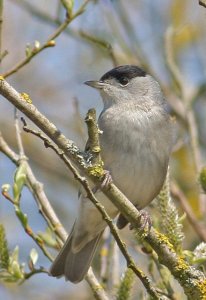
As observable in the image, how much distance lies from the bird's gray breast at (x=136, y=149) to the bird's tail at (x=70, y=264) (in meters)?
0.57

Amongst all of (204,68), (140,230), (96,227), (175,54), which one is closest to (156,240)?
(140,230)

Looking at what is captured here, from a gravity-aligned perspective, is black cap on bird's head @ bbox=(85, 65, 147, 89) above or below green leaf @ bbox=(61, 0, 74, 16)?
below

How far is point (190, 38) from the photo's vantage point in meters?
7.27

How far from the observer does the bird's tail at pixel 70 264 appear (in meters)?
4.68

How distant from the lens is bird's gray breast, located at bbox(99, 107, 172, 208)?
504cm

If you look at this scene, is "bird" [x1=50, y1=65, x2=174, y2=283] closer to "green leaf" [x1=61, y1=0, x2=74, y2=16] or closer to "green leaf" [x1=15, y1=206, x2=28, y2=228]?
"green leaf" [x1=15, y1=206, x2=28, y2=228]

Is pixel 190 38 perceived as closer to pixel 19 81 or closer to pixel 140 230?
pixel 19 81

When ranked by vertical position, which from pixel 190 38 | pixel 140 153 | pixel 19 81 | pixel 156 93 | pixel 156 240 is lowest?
pixel 156 240

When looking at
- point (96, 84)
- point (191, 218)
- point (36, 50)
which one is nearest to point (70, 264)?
point (191, 218)

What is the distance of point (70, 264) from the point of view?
4887 millimetres

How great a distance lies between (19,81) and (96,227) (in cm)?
293

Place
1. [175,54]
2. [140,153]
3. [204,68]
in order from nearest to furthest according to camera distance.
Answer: [140,153] → [204,68] → [175,54]

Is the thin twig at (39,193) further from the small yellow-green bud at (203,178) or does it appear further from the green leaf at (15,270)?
the small yellow-green bud at (203,178)

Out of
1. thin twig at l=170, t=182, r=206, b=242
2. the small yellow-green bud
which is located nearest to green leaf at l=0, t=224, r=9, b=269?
the small yellow-green bud
